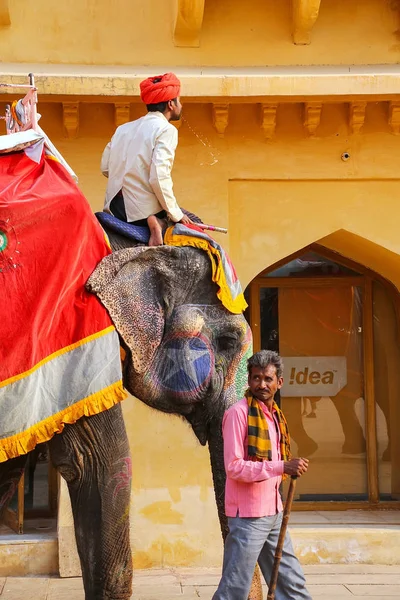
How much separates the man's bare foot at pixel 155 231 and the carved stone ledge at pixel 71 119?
12.1 ft

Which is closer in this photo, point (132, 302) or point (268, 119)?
point (132, 302)

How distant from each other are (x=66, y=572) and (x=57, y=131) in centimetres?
323

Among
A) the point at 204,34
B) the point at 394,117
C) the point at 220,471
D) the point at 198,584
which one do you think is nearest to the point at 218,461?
the point at 220,471

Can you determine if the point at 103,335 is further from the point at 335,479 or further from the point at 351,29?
the point at 335,479

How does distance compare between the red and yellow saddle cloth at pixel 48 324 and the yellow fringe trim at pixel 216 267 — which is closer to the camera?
the red and yellow saddle cloth at pixel 48 324

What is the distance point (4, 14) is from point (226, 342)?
15.5 ft

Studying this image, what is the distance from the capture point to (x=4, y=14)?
29.1ft

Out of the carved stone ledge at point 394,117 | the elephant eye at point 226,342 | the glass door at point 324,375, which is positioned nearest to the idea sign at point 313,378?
the glass door at point 324,375

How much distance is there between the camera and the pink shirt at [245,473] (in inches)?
199

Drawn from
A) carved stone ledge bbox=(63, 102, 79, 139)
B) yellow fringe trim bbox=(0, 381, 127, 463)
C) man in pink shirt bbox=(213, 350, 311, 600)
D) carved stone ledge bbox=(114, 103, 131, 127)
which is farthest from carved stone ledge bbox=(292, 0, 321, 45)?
yellow fringe trim bbox=(0, 381, 127, 463)

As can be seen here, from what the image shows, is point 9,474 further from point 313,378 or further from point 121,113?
point 313,378

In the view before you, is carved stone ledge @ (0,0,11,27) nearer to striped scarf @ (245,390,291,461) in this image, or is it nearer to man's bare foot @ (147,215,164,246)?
man's bare foot @ (147,215,164,246)

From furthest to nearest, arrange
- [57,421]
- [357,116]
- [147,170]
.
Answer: [357,116] → [147,170] → [57,421]

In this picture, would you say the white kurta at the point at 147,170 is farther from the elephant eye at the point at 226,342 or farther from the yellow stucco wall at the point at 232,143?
the yellow stucco wall at the point at 232,143
